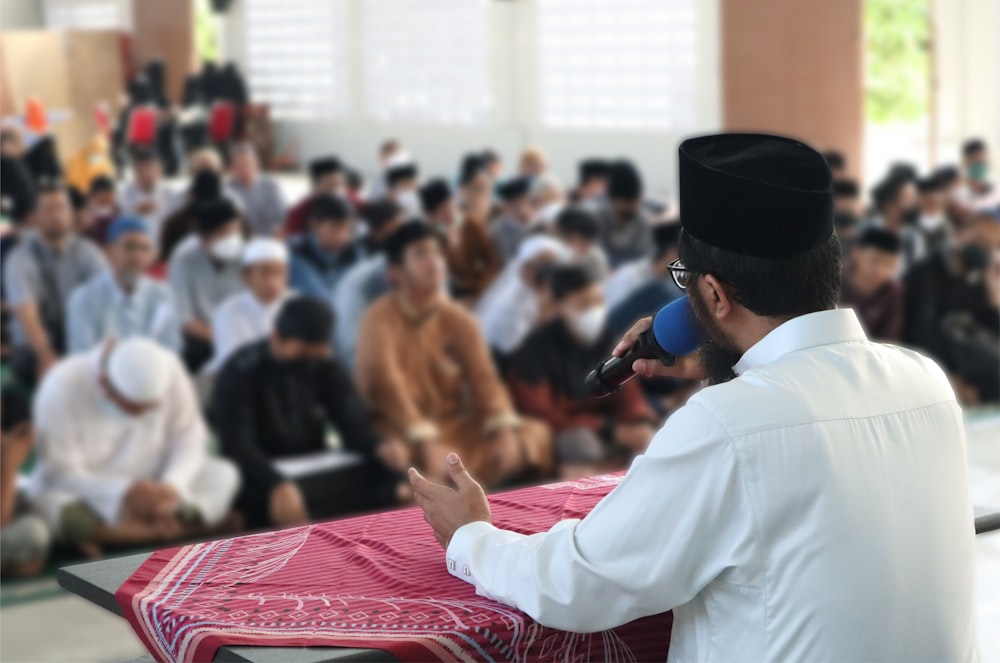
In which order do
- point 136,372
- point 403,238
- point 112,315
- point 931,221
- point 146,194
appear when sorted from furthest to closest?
point 146,194 → point 931,221 → point 112,315 → point 403,238 → point 136,372

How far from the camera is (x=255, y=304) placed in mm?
5219

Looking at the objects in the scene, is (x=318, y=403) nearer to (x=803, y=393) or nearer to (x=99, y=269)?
(x=99, y=269)

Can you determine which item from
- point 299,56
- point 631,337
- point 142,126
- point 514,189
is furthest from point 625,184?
point 299,56

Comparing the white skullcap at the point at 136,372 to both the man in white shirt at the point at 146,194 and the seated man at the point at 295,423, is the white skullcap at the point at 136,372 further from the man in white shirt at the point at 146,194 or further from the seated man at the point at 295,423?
the man in white shirt at the point at 146,194

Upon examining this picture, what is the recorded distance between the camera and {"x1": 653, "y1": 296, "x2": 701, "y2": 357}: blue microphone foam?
163 centimetres

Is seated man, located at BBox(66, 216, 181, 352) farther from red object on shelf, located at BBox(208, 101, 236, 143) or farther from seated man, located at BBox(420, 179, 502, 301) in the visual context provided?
red object on shelf, located at BBox(208, 101, 236, 143)

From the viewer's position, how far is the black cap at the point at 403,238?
483cm

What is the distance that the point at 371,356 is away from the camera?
4.77 m

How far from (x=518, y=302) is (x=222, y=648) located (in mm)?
4280

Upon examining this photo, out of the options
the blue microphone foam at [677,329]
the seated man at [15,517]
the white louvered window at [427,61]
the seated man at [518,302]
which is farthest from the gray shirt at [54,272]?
the white louvered window at [427,61]

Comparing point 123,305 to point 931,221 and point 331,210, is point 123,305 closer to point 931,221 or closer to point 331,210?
point 331,210

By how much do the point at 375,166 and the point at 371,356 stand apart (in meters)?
10.3

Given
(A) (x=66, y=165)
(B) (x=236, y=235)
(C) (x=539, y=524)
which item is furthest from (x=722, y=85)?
(C) (x=539, y=524)

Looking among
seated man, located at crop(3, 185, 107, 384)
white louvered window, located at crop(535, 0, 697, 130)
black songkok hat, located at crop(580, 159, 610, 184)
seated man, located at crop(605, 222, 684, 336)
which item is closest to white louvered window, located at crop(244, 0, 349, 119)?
white louvered window, located at crop(535, 0, 697, 130)
